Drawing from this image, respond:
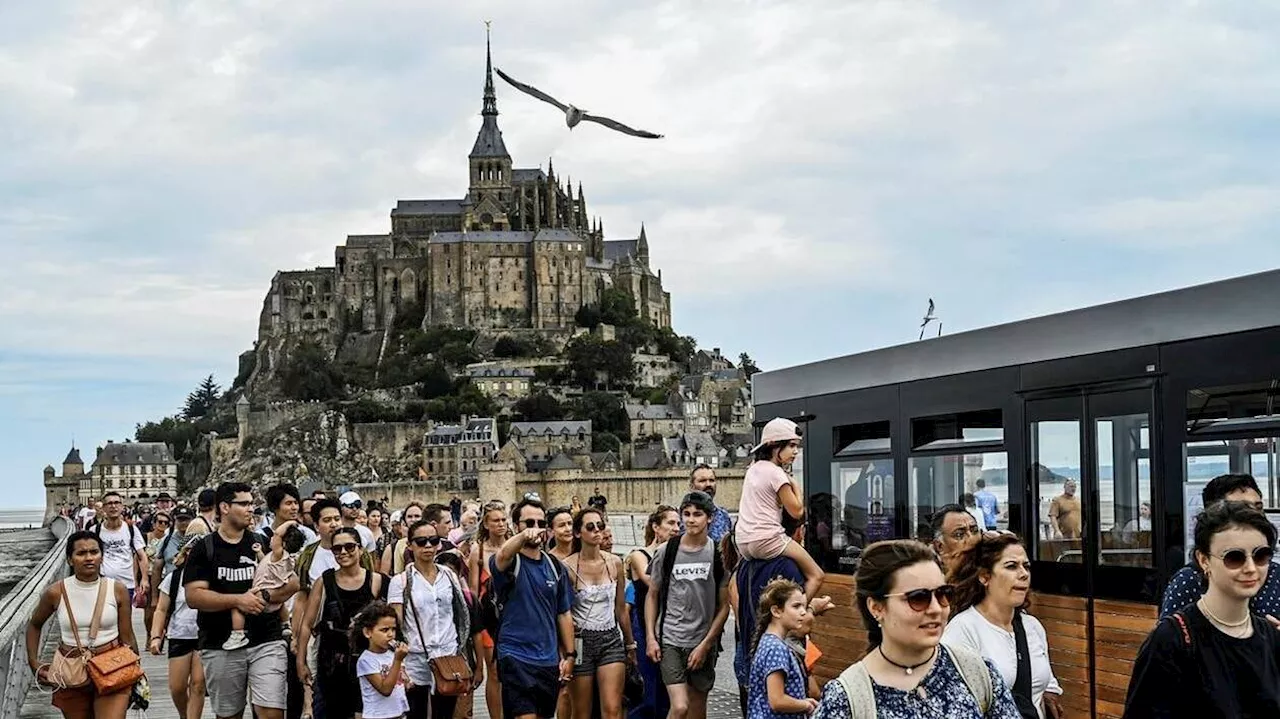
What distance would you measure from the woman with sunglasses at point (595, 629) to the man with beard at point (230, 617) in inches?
62.1

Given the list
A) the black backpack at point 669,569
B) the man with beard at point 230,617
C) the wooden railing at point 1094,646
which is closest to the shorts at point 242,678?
the man with beard at point 230,617

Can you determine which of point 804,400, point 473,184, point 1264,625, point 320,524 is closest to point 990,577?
point 1264,625

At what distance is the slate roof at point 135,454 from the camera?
413ft

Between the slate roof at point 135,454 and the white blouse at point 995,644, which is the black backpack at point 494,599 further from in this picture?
the slate roof at point 135,454

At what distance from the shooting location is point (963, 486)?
9.56m

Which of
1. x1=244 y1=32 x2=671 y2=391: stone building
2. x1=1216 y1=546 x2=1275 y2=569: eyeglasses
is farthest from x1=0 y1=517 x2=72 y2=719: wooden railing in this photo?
x1=244 y1=32 x2=671 y2=391: stone building

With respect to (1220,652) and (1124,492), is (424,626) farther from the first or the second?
(1220,652)

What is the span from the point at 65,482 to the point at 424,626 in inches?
5150

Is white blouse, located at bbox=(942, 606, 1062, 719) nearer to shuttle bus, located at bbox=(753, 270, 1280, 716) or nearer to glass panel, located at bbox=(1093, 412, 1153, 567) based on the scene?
shuttle bus, located at bbox=(753, 270, 1280, 716)

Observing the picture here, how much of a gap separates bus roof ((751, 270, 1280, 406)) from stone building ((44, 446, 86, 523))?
4963 inches

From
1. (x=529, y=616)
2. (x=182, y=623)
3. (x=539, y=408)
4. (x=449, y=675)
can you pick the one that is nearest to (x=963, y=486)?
(x=529, y=616)

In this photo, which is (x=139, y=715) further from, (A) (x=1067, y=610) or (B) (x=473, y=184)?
(B) (x=473, y=184)

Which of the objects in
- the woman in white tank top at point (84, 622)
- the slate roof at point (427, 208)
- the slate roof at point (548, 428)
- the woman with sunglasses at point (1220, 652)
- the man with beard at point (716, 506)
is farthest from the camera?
the slate roof at point (427, 208)

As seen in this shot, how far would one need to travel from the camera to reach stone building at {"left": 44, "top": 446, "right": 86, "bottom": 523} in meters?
131
